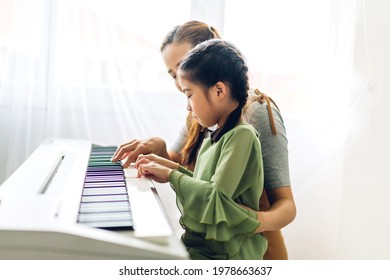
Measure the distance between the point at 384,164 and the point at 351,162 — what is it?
7.2 inches

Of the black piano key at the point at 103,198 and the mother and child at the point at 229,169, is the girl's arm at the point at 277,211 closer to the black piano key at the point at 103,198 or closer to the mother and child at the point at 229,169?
the mother and child at the point at 229,169

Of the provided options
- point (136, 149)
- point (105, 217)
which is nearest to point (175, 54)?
point (136, 149)

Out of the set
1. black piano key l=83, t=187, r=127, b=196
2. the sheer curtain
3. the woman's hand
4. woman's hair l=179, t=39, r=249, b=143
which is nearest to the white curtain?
the sheer curtain

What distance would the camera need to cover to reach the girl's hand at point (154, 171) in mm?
987

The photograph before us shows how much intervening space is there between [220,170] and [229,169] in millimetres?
15

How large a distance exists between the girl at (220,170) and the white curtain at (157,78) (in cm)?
74

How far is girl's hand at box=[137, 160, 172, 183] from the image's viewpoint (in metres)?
0.99

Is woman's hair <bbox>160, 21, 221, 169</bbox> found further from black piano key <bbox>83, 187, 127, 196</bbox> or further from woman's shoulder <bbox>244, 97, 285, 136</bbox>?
black piano key <bbox>83, 187, 127, 196</bbox>

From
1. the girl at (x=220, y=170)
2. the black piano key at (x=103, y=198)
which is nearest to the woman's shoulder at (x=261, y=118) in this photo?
the girl at (x=220, y=170)

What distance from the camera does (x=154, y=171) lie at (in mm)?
1010

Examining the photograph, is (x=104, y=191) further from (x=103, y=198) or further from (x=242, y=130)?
(x=242, y=130)
